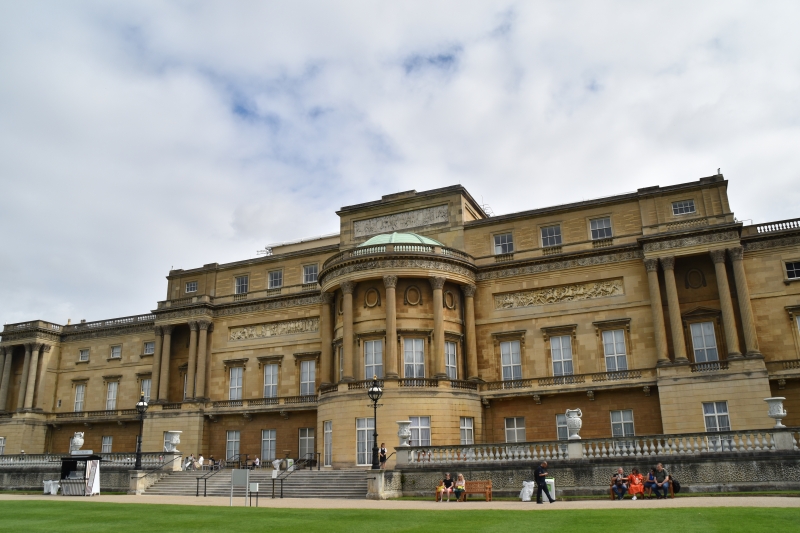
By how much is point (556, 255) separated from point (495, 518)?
2346 centimetres

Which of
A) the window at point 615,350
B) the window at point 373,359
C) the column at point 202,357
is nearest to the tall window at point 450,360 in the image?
the window at point 373,359

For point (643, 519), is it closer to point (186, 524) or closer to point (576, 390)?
point (186, 524)

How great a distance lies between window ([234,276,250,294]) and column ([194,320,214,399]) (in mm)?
3268

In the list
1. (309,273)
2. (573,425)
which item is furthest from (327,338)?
(573,425)

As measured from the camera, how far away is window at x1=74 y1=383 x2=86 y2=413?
52.8 metres

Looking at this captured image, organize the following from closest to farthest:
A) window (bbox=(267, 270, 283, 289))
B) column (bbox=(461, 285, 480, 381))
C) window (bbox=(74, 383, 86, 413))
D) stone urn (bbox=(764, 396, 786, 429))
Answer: stone urn (bbox=(764, 396, 786, 429))
column (bbox=(461, 285, 480, 381))
window (bbox=(267, 270, 283, 289))
window (bbox=(74, 383, 86, 413))

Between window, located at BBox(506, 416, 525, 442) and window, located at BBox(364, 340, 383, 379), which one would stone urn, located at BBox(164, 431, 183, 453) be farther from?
window, located at BBox(506, 416, 525, 442)

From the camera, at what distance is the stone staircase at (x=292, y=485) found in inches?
1118

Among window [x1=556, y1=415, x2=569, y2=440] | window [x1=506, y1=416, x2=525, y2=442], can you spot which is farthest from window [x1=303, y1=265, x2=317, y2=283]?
window [x1=556, y1=415, x2=569, y2=440]

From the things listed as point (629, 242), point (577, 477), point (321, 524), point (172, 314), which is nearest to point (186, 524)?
point (321, 524)

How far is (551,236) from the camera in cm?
3962

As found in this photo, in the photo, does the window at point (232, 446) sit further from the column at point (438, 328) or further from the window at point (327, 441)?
the column at point (438, 328)

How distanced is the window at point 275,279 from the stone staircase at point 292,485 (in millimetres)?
15833

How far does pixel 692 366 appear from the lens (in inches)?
Result: 1298
